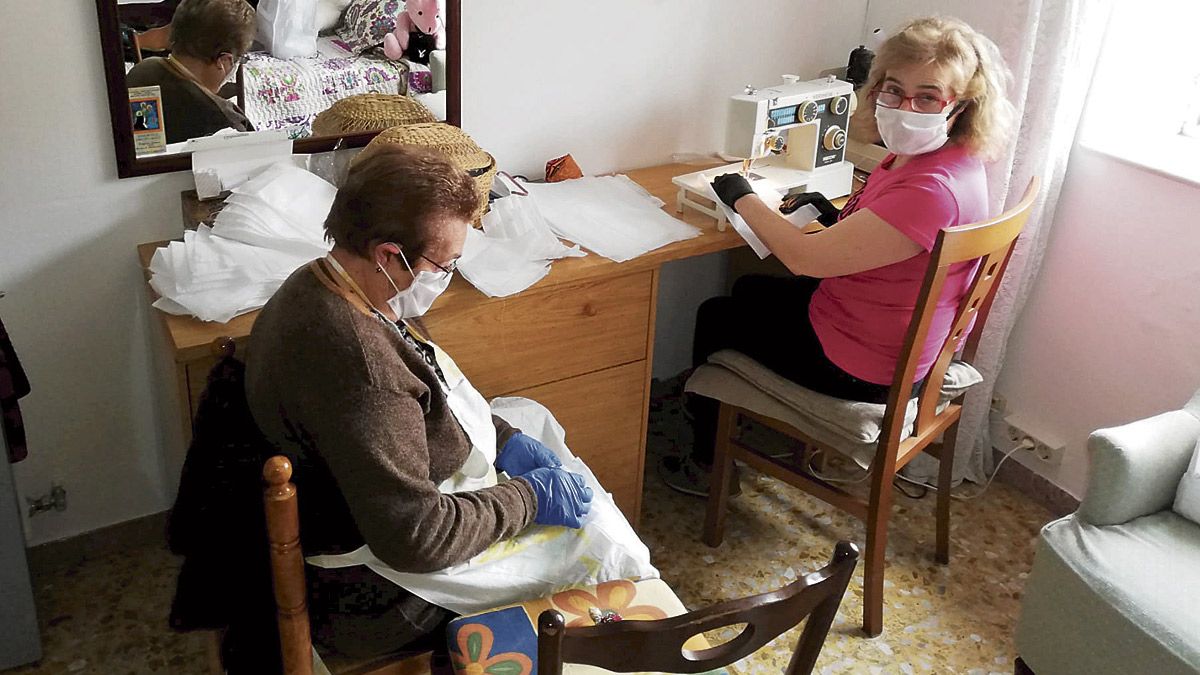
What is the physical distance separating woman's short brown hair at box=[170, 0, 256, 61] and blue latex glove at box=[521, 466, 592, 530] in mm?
984

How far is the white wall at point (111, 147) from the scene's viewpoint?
6.21 feet

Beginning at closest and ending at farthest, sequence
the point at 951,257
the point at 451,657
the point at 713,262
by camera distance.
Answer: the point at 451,657, the point at 951,257, the point at 713,262

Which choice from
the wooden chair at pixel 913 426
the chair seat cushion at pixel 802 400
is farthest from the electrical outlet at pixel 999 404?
the chair seat cushion at pixel 802 400

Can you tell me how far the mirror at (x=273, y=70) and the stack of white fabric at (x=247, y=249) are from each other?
5.6 inches

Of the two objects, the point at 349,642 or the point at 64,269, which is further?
the point at 64,269

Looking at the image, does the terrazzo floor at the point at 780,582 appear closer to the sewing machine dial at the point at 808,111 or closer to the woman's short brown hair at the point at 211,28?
the sewing machine dial at the point at 808,111

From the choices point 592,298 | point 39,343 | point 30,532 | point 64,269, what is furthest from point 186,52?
point 30,532

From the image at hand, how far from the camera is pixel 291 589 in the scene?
1.42 meters

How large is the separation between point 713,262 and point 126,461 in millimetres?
1531

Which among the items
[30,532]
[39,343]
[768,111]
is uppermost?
[768,111]

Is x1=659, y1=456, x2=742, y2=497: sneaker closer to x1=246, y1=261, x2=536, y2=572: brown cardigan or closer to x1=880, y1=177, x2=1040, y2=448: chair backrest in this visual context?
x1=880, y1=177, x2=1040, y2=448: chair backrest

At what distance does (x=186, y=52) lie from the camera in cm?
193

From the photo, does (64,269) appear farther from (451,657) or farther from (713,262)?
(713,262)

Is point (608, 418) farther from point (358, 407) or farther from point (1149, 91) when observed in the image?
point (1149, 91)
